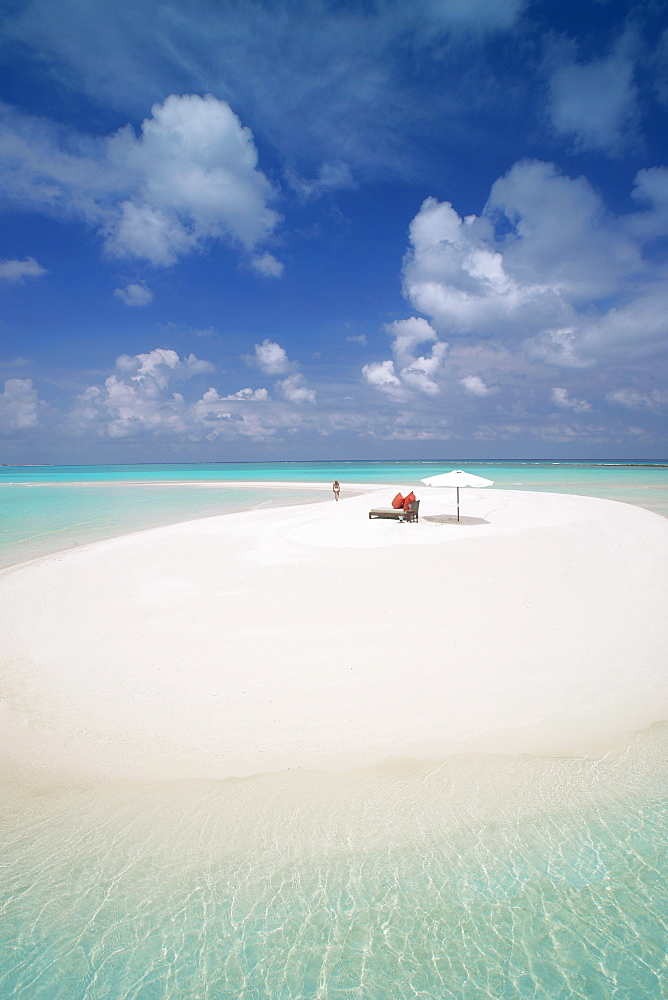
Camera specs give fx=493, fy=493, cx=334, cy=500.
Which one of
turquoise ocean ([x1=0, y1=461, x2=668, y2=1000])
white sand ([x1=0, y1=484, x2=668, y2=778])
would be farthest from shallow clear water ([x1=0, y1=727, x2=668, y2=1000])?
white sand ([x1=0, y1=484, x2=668, y2=778])

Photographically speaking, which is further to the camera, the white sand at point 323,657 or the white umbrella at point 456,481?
the white umbrella at point 456,481

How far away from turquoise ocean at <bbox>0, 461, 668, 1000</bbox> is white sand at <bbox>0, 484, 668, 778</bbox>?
15.3 inches

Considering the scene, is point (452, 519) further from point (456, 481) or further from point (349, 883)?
point (349, 883)

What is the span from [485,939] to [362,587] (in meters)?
6.58

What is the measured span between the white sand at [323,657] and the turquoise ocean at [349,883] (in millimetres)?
388

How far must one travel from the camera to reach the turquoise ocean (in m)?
2.69

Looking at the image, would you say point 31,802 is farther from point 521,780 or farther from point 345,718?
point 521,780

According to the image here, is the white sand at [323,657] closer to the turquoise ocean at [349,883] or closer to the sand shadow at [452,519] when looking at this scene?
the turquoise ocean at [349,883]

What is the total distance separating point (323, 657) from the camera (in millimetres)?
6430

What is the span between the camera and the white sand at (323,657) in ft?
15.6

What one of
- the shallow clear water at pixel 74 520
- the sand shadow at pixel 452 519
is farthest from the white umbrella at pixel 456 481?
the shallow clear water at pixel 74 520

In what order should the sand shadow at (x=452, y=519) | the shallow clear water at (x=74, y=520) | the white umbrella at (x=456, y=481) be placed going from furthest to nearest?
the sand shadow at (x=452, y=519) → the white umbrella at (x=456, y=481) → the shallow clear water at (x=74, y=520)

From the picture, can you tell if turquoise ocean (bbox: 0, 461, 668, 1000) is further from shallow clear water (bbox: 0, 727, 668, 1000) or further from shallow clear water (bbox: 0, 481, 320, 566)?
shallow clear water (bbox: 0, 481, 320, 566)

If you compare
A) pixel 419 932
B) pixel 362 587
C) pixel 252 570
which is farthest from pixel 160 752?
pixel 252 570
